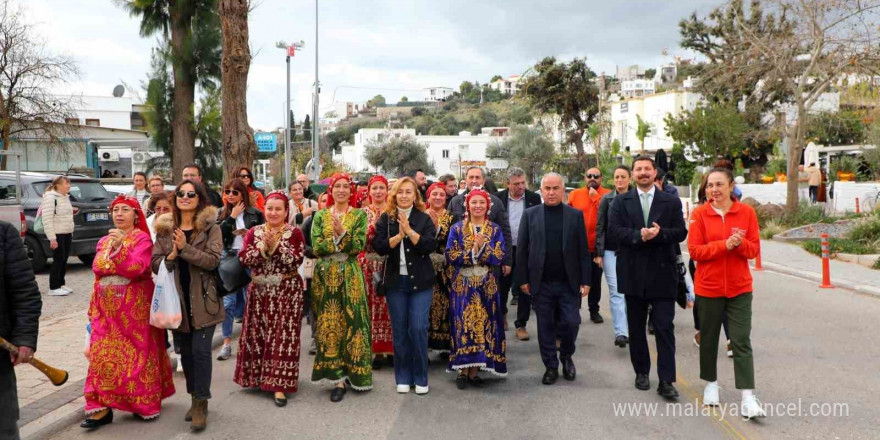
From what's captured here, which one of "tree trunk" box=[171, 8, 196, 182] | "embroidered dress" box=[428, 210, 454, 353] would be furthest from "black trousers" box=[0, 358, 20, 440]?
"tree trunk" box=[171, 8, 196, 182]

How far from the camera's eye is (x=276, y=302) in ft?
19.8

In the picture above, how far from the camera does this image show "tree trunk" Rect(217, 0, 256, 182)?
10562 mm

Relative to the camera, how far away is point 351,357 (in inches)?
245

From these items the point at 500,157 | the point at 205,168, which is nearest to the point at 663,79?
the point at 500,157

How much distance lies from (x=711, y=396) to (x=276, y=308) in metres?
3.66

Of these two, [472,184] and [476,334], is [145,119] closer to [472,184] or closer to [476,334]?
[472,184]

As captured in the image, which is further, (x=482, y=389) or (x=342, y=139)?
(x=342, y=139)

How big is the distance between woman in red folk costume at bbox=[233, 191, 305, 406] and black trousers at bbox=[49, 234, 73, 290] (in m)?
6.64

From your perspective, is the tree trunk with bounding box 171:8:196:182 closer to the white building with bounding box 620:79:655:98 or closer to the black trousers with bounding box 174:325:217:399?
the black trousers with bounding box 174:325:217:399

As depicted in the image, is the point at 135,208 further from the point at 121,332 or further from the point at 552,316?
the point at 552,316

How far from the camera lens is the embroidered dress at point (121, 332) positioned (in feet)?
17.4

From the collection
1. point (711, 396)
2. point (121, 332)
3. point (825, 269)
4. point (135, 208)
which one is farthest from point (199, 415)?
point (825, 269)

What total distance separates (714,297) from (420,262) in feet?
8.07

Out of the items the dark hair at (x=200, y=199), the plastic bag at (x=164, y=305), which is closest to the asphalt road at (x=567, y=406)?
the plastic bag at (x=164, y=305)
